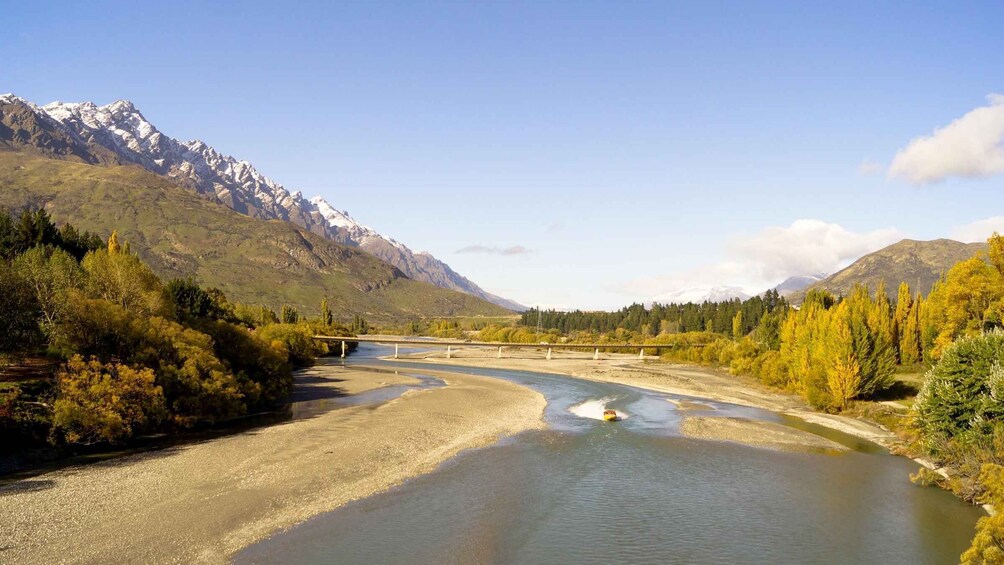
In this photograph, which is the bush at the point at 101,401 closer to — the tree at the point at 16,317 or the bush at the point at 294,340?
the tree at the point at 16,317

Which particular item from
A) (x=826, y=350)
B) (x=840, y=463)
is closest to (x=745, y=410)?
(x=826, y=350)

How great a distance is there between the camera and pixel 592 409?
7319 centimetres

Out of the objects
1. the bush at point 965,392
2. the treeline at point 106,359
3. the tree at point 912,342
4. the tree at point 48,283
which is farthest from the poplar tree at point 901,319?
the tree at point 48,283

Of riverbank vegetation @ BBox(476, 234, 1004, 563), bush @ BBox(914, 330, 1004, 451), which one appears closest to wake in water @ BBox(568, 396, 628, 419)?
riverbank vegetation @ BBox(476, 234, 1004, 563)

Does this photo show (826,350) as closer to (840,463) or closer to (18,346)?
(840,463)

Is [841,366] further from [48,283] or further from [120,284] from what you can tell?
→ [48,283]

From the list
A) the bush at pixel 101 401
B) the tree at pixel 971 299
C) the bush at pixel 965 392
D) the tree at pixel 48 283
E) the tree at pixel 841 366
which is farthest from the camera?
the tree at pixel 841 366

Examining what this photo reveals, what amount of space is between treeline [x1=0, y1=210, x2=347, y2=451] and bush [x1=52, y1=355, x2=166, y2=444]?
2.8 inches

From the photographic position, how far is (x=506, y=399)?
3110 inches

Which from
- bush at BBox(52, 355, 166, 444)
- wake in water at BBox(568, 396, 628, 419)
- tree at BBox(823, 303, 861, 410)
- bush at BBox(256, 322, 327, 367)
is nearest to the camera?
bush at BBox(52, 355, 166, 444)

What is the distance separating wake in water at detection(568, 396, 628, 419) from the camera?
68.0 m

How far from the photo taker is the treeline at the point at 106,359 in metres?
42.7

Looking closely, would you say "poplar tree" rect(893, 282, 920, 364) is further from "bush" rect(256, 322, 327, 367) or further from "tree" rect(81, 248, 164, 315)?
"tree" rect(81, 248, 164, 315)

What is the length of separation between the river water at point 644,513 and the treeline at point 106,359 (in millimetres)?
23670
